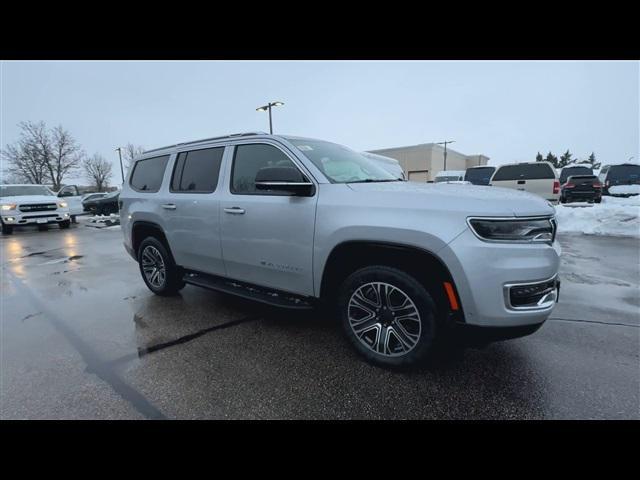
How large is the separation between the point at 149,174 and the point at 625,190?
20628mm

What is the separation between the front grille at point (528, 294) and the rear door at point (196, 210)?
276 centimetres

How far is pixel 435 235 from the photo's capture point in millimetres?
2227

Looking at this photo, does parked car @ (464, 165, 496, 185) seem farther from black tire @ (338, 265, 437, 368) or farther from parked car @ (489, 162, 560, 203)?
black tire @ (338, 265, 437, 368)

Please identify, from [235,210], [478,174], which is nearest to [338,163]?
[235,210]

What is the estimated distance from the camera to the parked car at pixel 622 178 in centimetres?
1603

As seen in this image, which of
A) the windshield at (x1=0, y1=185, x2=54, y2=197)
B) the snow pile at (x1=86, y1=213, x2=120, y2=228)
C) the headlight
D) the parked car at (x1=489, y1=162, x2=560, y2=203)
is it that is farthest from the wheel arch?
the windshield at (x1=0, y1=185, x2=54, y2=197)

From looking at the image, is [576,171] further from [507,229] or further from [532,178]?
[507,229]

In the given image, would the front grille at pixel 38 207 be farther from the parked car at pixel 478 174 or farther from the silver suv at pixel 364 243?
the parked car at pixel 478 174

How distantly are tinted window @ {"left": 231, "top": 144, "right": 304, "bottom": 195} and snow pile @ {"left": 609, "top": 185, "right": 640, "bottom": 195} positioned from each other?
19786 millimetres

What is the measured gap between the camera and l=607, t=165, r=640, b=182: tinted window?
637 inches

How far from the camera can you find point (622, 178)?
16.5 m

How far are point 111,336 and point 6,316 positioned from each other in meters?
1.89
